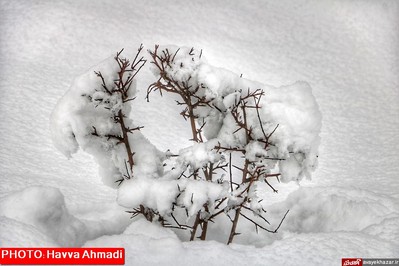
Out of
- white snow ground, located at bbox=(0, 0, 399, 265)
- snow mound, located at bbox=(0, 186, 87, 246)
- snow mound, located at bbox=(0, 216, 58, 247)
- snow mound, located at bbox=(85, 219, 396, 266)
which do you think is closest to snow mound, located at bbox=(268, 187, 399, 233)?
white snow ground, located at bbox=(0, 0, 399, 265)

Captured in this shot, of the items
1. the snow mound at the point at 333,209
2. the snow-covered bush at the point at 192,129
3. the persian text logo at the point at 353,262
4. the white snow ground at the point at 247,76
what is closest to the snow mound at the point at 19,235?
the white snow ground at the point at 247,76

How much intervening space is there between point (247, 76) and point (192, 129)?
199 centimetres

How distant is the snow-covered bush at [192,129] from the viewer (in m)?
1.58

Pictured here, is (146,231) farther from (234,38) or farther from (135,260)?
(234,38)

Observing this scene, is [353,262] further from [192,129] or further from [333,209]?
[192,129]

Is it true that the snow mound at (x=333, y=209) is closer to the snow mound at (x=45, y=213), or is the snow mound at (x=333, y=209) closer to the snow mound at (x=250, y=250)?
the snow mound at (x=250, y=250)

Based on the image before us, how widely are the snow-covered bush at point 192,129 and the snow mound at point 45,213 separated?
0.20m

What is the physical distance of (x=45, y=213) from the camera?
1.66 metres

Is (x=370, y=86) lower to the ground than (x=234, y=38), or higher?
lower

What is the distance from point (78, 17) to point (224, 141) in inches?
107

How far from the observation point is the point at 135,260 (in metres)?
1.45

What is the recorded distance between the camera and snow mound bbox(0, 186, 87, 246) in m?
1.63

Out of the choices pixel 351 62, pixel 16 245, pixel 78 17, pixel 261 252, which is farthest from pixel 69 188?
pixel 351 62

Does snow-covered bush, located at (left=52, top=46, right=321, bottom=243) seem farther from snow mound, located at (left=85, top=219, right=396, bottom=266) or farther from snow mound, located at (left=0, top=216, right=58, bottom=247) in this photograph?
snow mound, located at (left=0, top=216, right=58, bottom=247)
